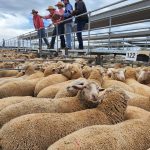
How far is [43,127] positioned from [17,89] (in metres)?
3.03

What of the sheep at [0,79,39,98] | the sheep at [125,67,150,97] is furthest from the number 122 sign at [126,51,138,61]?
the sheep at [0,79,39,98]

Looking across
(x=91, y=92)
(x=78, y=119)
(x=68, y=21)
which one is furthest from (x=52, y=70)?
(x=68, y=21)

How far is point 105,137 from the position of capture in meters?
3.37

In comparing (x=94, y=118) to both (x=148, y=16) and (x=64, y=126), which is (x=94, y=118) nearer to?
(x=64, y=126)

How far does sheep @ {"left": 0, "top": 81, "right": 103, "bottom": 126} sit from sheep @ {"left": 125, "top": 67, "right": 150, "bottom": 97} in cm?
146

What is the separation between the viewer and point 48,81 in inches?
277

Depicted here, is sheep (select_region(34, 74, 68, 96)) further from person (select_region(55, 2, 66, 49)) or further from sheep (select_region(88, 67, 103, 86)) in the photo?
person (select_region(55, 2, 66, 49))

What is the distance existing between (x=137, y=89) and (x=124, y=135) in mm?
2842

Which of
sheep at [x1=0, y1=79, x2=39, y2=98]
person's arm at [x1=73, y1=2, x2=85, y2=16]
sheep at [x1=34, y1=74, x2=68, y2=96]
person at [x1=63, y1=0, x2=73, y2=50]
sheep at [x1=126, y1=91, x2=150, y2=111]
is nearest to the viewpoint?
sheep at [x1=126, y1=91, x2=150, y2=111]

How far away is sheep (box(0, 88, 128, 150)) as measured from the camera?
3.63 metres

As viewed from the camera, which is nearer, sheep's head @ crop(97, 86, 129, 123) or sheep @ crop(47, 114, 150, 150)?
sheep @ crop(47, 114, 150, 150)

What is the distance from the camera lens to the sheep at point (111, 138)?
323 cm

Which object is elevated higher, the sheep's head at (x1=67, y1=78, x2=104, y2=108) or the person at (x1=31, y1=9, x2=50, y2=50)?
the person at (x1=31, y1=9, x2=50, y2=50)

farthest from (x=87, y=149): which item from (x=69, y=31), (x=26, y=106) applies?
(x=69, y=31)
